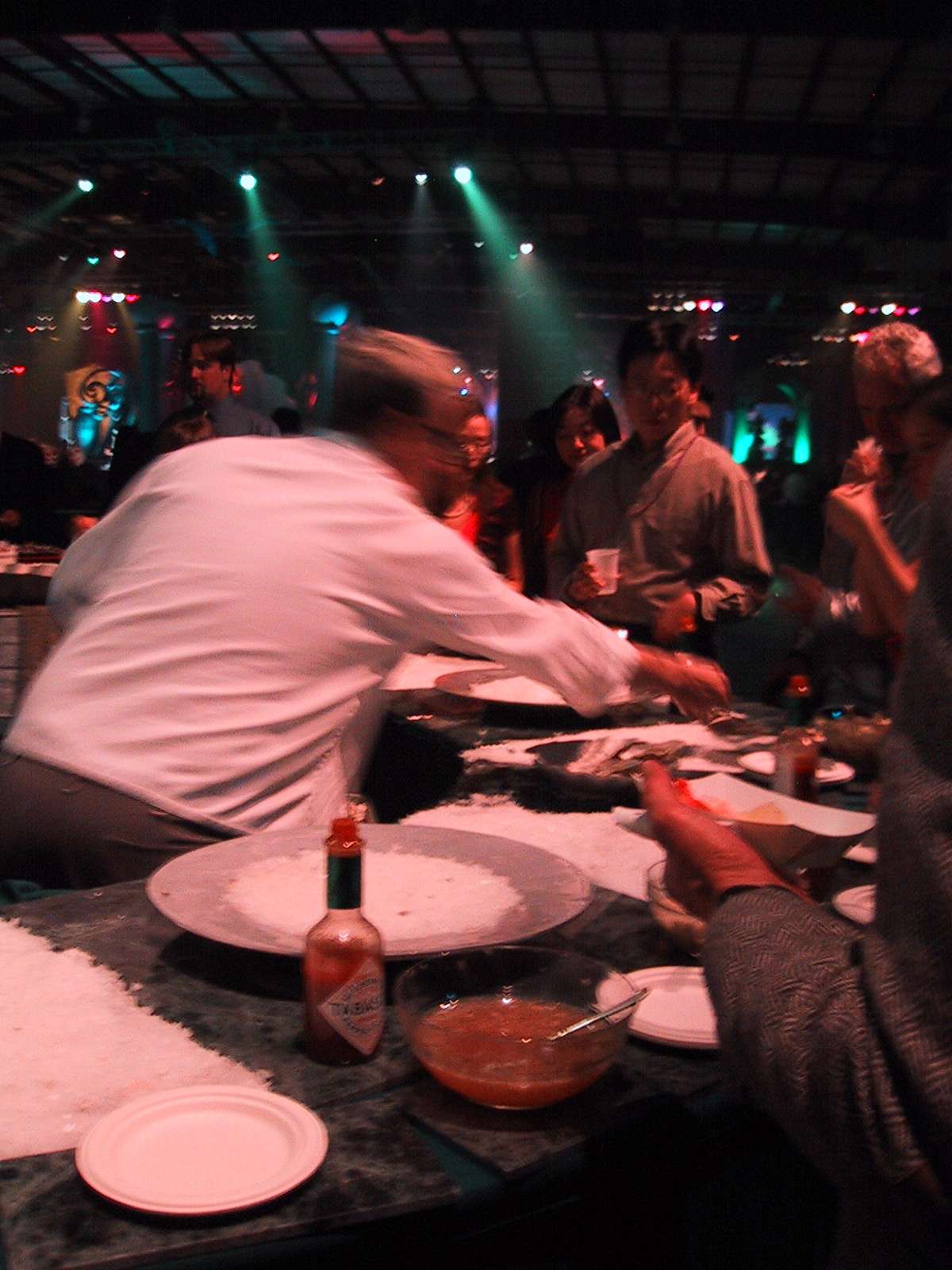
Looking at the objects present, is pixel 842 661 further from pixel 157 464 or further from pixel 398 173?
pixel 398 173

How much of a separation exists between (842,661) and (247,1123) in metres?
2.37

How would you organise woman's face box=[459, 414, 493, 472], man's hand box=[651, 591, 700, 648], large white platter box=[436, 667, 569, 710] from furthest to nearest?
1. woman's face box=[459, 414, 493, 472]
2. man's hand box=[651, 591, 700, 648]
3. large white platter box=[436, 667, 569, 710]

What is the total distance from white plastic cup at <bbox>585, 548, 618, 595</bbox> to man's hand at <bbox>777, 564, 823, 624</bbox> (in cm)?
42

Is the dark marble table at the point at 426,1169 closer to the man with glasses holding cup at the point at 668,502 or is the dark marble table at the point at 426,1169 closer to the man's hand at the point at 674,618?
the man's hand at the point at 674,618

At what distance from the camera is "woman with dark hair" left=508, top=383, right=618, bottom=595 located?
4.70 m

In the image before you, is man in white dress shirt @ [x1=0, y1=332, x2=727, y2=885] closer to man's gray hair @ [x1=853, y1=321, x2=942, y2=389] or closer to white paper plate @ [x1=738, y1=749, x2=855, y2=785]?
white paper plate @ [x1=738, y1=749, x2=855, y2=785]

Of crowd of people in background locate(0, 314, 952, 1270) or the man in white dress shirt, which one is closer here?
crowd of people in background locate(0, 314, 952, 1270)

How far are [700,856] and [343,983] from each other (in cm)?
32

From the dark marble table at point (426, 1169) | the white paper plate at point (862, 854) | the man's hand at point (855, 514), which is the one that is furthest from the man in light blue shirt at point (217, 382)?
the dark marble table at point (426, 1169)

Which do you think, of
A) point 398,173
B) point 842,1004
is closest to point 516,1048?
point 842,1004

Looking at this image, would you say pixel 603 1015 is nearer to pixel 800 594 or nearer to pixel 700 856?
pixel 700 856

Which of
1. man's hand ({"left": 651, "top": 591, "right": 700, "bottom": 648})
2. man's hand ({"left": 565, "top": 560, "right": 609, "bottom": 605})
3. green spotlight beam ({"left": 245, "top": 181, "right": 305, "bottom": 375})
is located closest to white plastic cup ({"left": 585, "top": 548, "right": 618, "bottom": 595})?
man's hand ({"left": 565, "top": 560, "right": 609, "bottom": 605})

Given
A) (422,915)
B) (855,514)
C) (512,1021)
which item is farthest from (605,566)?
(512,1021)

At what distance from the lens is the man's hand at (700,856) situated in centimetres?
92
